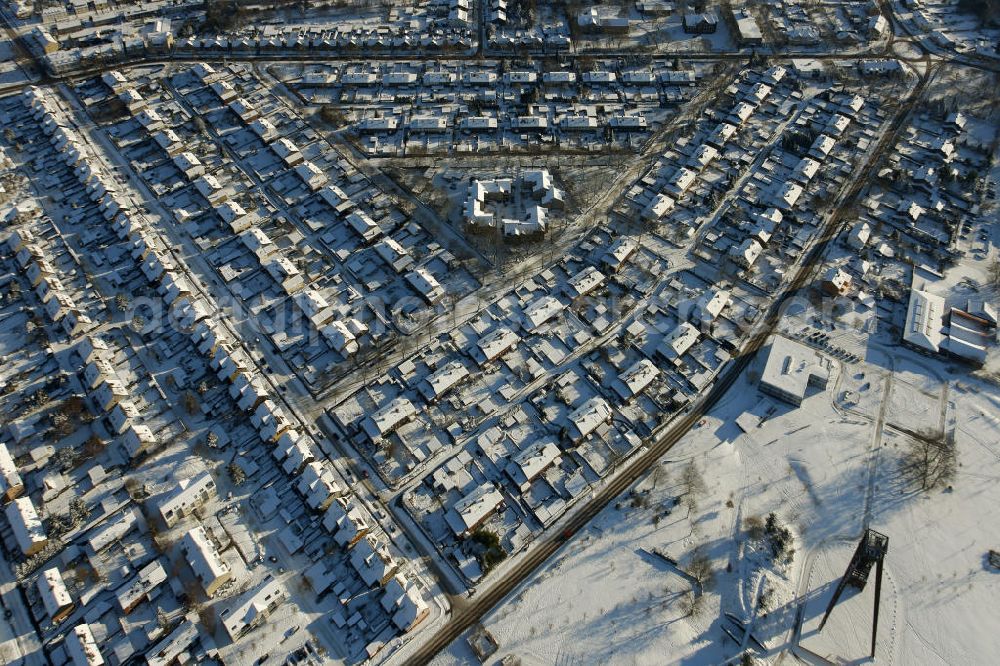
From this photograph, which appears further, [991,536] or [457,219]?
[457,219]

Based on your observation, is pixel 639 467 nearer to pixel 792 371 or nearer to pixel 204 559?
pixel 792 371

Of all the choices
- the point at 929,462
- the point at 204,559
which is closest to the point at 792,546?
the point at 929,462

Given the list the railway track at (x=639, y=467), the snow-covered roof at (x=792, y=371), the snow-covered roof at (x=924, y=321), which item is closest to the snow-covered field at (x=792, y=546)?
the railway track at (x=639, y=467)

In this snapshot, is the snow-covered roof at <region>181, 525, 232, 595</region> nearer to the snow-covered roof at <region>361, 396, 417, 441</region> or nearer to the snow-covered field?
the snow-covered roof at <region>361, 396, 417, 441</region>

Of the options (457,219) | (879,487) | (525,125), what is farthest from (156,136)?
(879,487)

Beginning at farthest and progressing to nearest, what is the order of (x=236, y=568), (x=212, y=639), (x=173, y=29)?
(x=173, y=29)
(x=236, y=568)
(x=212, y=639)

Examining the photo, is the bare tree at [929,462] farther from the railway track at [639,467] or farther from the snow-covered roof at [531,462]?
the snow-covered roof at [531,462]

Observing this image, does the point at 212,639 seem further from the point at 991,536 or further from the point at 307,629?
the point at 991,536

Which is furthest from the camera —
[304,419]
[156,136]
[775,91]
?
[775,91]
